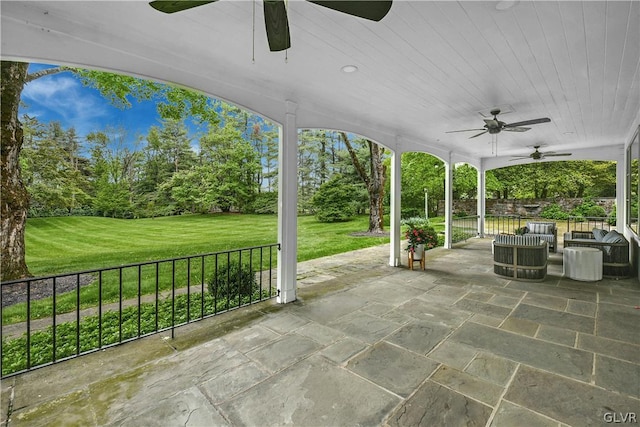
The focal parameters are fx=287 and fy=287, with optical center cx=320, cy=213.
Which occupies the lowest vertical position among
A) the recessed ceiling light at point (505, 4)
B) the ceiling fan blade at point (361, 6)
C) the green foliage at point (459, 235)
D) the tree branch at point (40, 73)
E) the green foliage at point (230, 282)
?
the green foliage at point (230, 282)

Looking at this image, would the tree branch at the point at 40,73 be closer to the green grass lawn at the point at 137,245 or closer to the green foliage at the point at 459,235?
the green grass lawn at the point at 137,245

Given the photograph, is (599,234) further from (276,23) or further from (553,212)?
(553,212)

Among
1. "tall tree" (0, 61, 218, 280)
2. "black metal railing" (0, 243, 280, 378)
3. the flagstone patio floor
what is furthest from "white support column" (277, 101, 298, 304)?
"tall tree" (0, 61, 218, 280)

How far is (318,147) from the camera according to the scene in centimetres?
1485

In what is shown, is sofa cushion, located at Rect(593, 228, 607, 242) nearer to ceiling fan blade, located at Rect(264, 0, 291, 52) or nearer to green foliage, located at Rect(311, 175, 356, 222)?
ceiling fan blade, located at Rect(264, 0, 291, 52)

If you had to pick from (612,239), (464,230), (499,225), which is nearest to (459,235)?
(464,230)

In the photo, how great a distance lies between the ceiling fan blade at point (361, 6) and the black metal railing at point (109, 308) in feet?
8.05

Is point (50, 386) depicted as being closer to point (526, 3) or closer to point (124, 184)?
point (526, 3)

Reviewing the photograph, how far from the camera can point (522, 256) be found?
488 centimetres

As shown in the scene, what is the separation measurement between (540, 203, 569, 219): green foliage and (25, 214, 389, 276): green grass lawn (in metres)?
10.3

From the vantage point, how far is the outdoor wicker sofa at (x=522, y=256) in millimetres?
4797

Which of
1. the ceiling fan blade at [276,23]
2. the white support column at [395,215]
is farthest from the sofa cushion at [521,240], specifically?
the ceiling fan blade at [276,23]

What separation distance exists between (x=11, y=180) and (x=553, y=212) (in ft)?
63.1

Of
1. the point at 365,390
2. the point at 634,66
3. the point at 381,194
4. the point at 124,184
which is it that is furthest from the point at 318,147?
the point at 365,390
